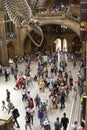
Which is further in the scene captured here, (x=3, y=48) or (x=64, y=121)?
(x=3, y=48)

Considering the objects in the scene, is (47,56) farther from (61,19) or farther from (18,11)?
(18,11)

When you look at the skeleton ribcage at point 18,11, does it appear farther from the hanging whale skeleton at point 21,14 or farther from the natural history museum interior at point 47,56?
the natural history museum interior at point 47,56

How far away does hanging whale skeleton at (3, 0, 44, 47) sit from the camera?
6846mm

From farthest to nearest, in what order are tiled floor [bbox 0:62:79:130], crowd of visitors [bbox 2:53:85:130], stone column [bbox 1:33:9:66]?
stone column [bbox 1:33:9:66] → tiled floor [bbox 0:62:79:130] → crowd of visitors [bbox 2:53:85:130]

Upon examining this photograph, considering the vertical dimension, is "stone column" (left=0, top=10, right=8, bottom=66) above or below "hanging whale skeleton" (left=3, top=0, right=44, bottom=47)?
below

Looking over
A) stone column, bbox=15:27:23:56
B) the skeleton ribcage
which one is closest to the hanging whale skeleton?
the skeleton ribcage

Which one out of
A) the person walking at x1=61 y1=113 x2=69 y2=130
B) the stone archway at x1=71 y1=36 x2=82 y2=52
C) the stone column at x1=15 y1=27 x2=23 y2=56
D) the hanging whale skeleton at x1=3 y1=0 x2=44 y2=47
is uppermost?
the hanging whale skeleton at x1=3 y1=0 x2=44 y2=47

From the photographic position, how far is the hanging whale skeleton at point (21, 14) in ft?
22.5

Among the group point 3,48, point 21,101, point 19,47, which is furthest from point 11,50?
point 21,101

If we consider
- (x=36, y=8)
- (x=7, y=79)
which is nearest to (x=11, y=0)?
(x=7, y=79)

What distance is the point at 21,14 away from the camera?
22.9ft

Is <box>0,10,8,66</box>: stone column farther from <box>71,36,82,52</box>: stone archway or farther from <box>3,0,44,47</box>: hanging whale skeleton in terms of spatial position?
<box>3,0,44,47</box>: hanging whale skeleton

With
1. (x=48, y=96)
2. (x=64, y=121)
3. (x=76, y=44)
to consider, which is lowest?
(x=76, y=44)

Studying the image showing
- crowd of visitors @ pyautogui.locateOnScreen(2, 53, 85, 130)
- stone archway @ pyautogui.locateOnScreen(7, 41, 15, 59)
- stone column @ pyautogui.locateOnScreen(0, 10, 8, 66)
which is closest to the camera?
crowd of visitors @ pyautogui.locateOnScreen(2, 53, 85, 130)
